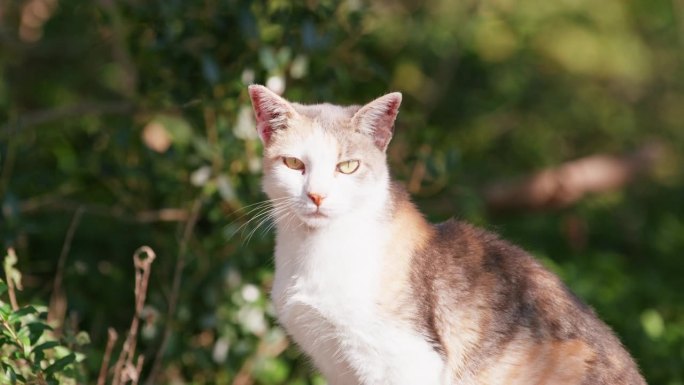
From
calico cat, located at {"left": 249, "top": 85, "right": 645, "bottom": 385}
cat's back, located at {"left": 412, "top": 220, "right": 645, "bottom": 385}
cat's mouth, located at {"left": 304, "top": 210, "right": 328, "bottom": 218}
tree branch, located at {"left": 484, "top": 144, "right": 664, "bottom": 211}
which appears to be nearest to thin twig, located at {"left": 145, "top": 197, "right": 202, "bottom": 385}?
calico cat, located at {"left": 249, "top": 85, "right": 645, "bottom": 385}

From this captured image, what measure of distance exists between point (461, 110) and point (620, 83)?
12.7 ft

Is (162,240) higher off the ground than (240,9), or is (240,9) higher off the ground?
(240,9)

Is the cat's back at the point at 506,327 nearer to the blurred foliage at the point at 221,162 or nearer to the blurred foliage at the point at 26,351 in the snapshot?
the blurred foliage at the point at 221,162

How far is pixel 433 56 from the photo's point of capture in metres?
9.13

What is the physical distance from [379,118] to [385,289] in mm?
713

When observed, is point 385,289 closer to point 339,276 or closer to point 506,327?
point 339,276

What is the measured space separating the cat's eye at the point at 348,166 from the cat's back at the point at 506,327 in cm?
43

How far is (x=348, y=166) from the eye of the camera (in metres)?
3.96

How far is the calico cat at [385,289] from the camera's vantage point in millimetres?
3805

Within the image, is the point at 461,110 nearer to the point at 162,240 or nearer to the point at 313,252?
the point at 162,240

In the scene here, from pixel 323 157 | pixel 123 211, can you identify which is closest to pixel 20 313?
pixel 323 157

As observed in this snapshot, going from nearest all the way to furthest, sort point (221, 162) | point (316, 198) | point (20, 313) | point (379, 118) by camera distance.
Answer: point (20, 313)
point (316, 198)
point (379, 118)
point (221, 162)

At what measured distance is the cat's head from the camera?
3879 mm

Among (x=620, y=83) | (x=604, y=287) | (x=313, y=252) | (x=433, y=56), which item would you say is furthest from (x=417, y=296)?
(x=620, y=83)
